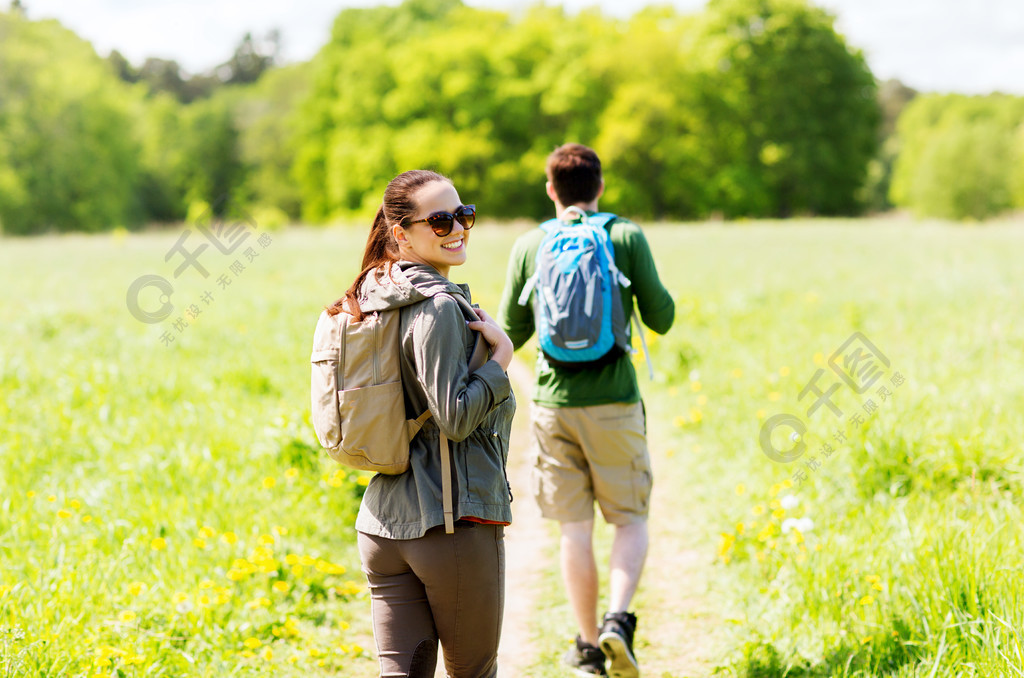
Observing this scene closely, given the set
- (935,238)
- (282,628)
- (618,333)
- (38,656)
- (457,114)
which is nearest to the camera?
(38,656)

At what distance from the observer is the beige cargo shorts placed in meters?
3.46

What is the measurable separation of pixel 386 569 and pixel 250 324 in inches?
341

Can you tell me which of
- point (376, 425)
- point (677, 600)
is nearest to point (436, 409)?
point (376, 425)

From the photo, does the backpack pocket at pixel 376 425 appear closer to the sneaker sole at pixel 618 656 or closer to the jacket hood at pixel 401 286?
the jacket hood at pixel 401 286

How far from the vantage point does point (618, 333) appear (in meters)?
3.41

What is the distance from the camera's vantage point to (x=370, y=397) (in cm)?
220

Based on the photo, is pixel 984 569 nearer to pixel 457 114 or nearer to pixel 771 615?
pixel 771 615

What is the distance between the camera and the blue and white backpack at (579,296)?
10.9ft

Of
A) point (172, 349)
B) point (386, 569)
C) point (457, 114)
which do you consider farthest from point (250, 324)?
point (457, 114)

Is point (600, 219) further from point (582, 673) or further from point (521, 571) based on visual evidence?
point (521, 571)

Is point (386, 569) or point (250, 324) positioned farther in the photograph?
point (250, 324)

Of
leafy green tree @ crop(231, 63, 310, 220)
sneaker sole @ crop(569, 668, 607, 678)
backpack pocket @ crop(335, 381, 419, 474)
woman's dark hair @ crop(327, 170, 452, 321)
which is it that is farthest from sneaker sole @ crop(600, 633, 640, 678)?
leafy green tree @ crop(231, 63, 310, 220)

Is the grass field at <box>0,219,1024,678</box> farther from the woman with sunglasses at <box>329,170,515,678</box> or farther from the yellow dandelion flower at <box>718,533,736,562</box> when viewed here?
the woman with sunglasses at <box>329,170,515,678</box>

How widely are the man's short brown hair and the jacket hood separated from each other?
1.35 m
